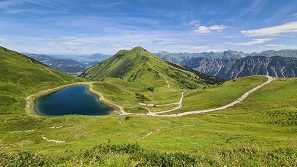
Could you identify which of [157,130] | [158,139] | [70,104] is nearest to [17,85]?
[70,104]

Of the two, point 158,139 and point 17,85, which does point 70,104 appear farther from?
point 158,139

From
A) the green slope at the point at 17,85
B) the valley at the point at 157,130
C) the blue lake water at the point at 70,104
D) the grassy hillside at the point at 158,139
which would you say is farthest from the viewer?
the blue lake water at the point at 70,104

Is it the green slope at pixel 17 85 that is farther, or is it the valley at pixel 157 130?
the green slope at pixel 17 85

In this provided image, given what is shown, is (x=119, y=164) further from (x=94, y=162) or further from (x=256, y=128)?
(x=256, y=128)

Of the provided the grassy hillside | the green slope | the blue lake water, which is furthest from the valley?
the blue lake water

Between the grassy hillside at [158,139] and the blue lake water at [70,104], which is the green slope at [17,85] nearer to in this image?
the blue lake water at [70,104]

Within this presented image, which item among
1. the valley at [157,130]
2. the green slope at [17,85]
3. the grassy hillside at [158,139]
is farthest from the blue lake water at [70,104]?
the grassy hillside at [158,139]

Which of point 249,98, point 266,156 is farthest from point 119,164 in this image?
point 249,98

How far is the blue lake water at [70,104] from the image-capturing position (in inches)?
4747

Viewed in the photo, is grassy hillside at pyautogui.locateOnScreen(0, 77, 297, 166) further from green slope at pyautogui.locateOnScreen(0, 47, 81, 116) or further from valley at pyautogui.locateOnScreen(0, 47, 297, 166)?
green slope at pyautogui.locateOnScreen(0, 47, 81, 116)

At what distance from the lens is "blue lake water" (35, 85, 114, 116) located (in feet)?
396

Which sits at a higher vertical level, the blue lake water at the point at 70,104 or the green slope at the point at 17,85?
the green slope at the point at 17,85

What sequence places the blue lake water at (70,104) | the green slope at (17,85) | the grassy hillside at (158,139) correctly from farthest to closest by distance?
1. the blue lake water at (70,104)
2. the green slope at (17,85)
3. the grassy hillside at (158,139)

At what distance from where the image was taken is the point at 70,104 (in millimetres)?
134750
